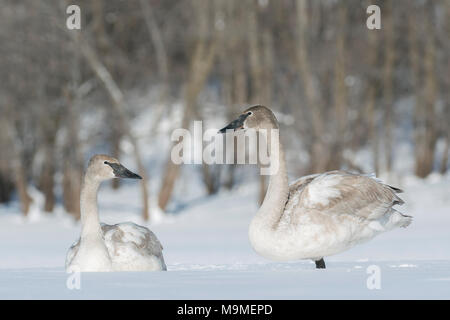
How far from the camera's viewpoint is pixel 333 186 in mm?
7809

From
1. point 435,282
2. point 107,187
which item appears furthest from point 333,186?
point 107,187

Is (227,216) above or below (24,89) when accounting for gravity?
below

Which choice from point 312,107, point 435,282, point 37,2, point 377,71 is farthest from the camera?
point 377,71

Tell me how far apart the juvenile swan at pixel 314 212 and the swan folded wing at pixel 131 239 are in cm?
115

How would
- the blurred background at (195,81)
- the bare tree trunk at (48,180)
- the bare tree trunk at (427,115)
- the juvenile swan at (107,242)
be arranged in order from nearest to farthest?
1. the juvenile swan at (107,242)
2. the blurred background at (195,81)
3. the bare tree trunk at (48,180)
4. the bare tree trunk at (427,115)

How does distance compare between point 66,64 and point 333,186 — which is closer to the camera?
point 333,186

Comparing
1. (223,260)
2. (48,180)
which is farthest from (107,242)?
(48,180)

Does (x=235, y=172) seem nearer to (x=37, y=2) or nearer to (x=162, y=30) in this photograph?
(x=162, y=30)

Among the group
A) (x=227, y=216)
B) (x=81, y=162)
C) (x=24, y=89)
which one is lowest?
(x=227, y=216)

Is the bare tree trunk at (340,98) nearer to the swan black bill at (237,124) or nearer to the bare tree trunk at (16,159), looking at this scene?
the bare tree trunk at (16,159)

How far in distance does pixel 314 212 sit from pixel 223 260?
410cm

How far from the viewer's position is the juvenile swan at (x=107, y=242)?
7695mm

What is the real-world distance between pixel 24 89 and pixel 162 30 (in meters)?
5.26

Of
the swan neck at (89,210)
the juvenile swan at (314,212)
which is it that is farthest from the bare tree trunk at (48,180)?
the juvenile swan at (314,212)
